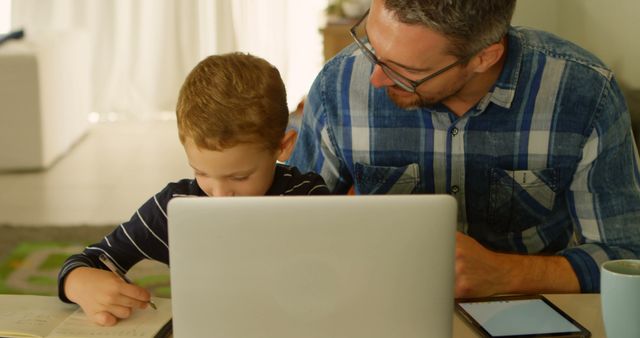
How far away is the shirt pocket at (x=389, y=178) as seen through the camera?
1741 millimetres

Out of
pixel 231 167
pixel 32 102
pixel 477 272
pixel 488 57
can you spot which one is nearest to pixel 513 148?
pixel 488 57

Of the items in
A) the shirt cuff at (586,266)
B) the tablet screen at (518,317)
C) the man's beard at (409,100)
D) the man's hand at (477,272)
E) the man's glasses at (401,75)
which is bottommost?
the shirt cuff at (586,266)

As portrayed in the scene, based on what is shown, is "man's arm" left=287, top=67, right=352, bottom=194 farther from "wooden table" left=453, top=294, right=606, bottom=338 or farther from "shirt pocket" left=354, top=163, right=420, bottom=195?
"wooden table" left=453, top=294, right=606, bottom=338

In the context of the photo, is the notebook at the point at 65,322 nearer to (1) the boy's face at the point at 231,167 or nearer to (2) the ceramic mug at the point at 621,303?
(1) the boy's face at the point at 231,167

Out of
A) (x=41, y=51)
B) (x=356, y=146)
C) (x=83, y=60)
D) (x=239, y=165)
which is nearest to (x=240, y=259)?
(x=239, y=165)

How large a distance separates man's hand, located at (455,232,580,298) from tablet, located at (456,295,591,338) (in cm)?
3

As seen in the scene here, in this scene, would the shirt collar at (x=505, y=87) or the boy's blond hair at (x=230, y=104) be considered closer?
the boy's blond hair at (x=230, y=104)

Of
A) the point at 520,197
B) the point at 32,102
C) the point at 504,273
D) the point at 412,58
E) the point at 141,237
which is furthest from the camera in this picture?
the point at 32,102

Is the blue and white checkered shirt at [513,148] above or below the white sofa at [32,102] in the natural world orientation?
above

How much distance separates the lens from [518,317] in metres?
1.28

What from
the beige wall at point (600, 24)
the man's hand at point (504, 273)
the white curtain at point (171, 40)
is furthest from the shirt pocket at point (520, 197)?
the white curtain at point (171, 40)

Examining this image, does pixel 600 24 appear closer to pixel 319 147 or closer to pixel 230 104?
pixel 319 147

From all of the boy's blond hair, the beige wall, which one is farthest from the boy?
the beige wall

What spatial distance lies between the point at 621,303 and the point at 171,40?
5.21 m
